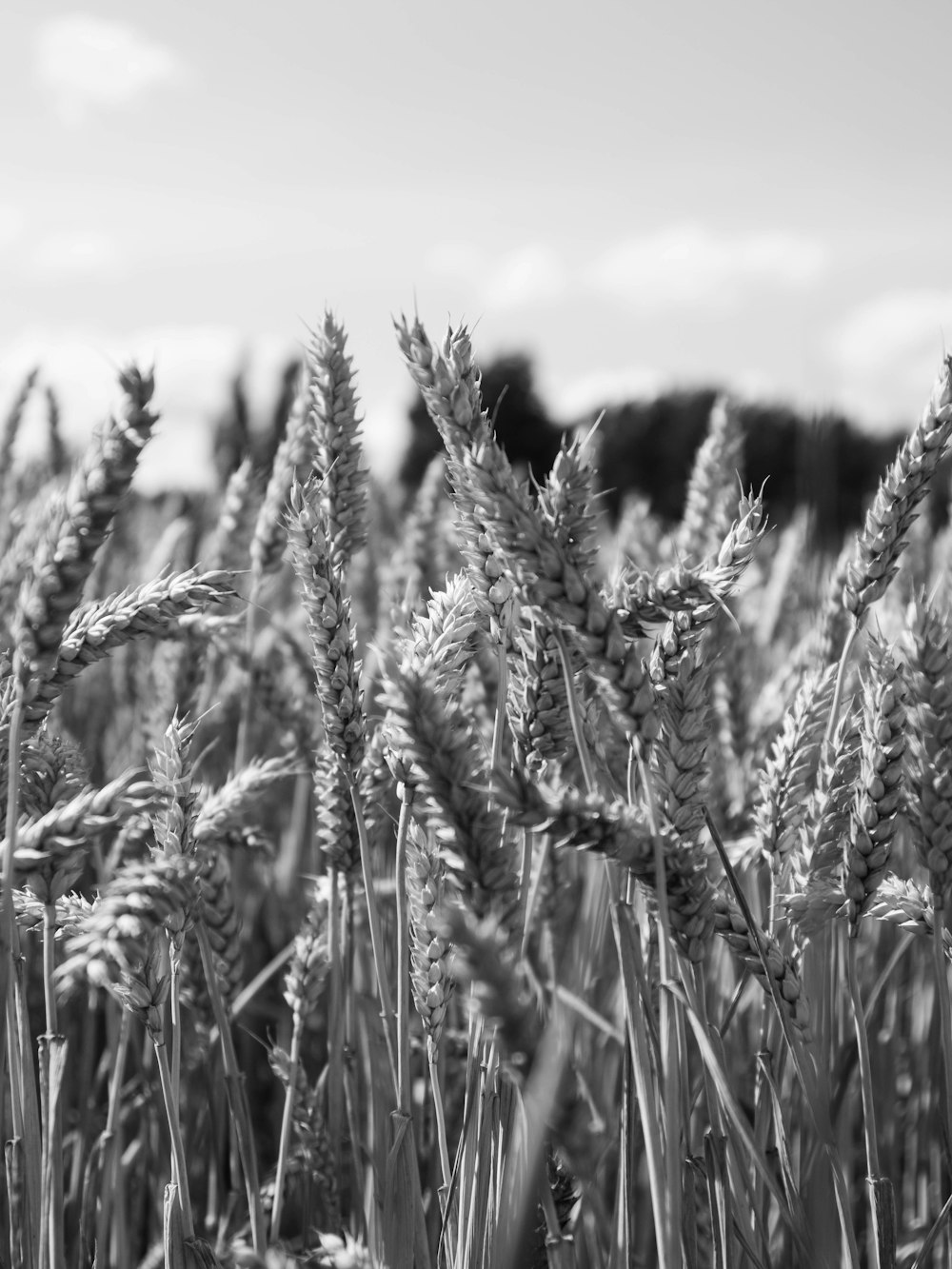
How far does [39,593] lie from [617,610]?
1.74ft

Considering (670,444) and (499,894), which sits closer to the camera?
(499,894)

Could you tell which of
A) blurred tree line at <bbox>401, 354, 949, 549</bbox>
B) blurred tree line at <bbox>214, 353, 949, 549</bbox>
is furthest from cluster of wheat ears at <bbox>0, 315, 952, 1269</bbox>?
blurred tree line at <bbox>401, 354, 949, 549</bbox>

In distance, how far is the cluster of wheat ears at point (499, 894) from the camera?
83 centimetres

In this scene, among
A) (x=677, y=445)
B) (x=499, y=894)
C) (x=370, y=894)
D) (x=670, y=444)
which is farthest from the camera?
(x=670, y=444)

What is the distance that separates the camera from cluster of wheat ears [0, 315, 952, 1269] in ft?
2.73

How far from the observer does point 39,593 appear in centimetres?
86

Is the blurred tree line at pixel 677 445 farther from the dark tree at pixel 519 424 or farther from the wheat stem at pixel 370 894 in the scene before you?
the wheat stem at pixel 370 894

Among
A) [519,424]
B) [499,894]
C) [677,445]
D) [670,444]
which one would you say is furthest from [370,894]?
[519,424]

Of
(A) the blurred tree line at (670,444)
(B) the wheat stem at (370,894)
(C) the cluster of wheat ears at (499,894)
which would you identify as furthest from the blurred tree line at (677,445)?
(B) the wheat stem at (370,894)

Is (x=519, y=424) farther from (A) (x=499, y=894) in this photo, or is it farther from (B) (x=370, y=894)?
(A) (x=499, y=894)

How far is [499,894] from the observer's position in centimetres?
78

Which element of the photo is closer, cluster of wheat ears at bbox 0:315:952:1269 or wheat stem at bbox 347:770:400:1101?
cluster of wheat ears at bbox 0:315:952:1269

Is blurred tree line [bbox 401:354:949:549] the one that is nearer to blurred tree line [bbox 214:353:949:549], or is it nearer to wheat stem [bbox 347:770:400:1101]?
blurred tree line [bbox 214:353:949:549]

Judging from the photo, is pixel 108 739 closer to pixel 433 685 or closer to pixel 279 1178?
pixel 279 1178
